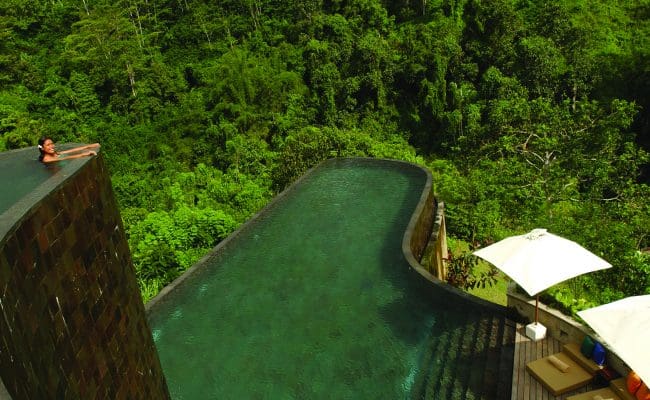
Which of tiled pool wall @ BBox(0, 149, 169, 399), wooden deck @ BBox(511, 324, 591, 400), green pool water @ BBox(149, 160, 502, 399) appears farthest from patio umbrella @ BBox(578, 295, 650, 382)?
tiled pool wall @ BBox(0, 149, 169, 399)

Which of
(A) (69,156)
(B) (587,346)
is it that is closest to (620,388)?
(B) (587,346)

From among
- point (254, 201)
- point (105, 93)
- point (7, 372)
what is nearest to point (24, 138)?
point (105, 93)

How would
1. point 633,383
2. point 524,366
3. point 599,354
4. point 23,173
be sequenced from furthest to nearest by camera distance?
point 524,366 < point 599,354 < point 633,383 < point 23,173

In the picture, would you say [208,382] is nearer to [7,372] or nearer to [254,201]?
[7,372]

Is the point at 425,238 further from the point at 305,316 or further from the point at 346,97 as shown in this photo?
the point at 346,97

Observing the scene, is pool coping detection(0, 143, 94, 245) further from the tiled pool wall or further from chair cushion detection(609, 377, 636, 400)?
chair cushion detection(609, 377, 636, 400)

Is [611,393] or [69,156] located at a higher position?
[69,156]

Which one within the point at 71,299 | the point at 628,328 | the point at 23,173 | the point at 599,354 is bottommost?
the point at 599,354
